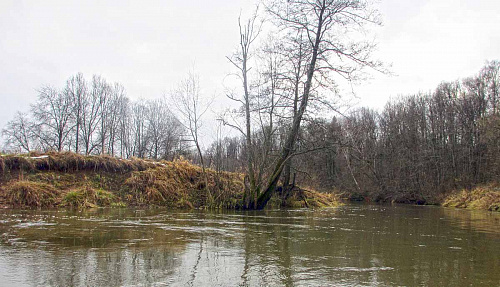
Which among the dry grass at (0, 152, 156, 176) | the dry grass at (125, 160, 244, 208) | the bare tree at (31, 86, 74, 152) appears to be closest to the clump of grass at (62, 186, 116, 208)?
the dry grass at (125, 160, 244, 208)

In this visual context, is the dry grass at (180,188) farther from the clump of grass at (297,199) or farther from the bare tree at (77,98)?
the bare tree at (77,98)

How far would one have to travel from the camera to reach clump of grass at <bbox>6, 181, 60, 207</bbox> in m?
11.6

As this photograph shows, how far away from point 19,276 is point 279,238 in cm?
394

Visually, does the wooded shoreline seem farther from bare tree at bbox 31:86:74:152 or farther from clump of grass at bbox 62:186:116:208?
bare tree at bbox 31:86:74:152

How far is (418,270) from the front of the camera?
3807 millimetres

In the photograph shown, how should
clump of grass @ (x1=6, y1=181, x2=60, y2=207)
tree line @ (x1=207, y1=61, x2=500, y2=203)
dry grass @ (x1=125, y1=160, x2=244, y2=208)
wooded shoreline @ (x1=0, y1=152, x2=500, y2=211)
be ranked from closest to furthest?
clump of grass @ (x1=6, y1=181, x2=60, y2=207), wooded shoreline @ (x1=0, y1=152, x2=500, y2=211), dry grass @ (x1=125, y1=160, x2=244, y2=208), tree line @ (x1=207, y1=61, x2=500, y2=203)

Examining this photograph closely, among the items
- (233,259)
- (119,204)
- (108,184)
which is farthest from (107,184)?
(233,259)

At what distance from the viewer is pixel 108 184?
14234 millimetres

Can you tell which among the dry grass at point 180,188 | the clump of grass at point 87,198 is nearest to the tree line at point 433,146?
the dry grass at point 180,188

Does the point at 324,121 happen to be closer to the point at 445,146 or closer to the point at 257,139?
the point at 257,139

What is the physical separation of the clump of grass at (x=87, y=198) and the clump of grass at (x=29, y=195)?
0.45 m

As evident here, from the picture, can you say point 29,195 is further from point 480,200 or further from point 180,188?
point 480,200

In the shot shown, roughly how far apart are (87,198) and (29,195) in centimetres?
184

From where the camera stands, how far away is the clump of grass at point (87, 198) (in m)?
12.1
